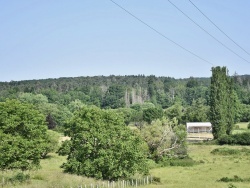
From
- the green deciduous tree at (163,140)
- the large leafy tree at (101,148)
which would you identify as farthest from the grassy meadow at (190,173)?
the green deciduous tree at (163,140)

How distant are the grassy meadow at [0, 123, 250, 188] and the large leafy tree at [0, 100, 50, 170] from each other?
2.05 metres

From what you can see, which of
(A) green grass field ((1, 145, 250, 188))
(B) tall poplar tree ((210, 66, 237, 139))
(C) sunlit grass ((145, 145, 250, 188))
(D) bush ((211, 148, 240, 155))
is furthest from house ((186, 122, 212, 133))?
(C) sunlit grass ((145, 145, 250, 188))

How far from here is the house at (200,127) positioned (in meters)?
102

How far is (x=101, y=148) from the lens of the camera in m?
38.2

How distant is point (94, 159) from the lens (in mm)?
37188

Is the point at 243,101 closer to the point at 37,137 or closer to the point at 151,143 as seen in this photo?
the point at 151,143

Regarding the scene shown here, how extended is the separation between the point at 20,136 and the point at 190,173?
20.8 meters

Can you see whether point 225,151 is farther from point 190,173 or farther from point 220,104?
point 190,173

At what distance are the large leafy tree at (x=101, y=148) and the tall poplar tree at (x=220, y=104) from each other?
1612 inches

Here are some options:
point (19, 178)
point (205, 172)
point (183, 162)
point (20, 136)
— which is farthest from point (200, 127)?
point (19, 178)

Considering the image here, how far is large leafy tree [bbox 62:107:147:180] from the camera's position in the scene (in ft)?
121

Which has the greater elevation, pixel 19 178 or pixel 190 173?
pixel 19 178

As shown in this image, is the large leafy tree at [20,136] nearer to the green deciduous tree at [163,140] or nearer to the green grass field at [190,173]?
the green grass field at [190,173]

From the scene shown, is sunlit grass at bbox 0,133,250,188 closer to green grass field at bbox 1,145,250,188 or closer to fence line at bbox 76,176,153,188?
green grass field at bbox 1,145,250,188
